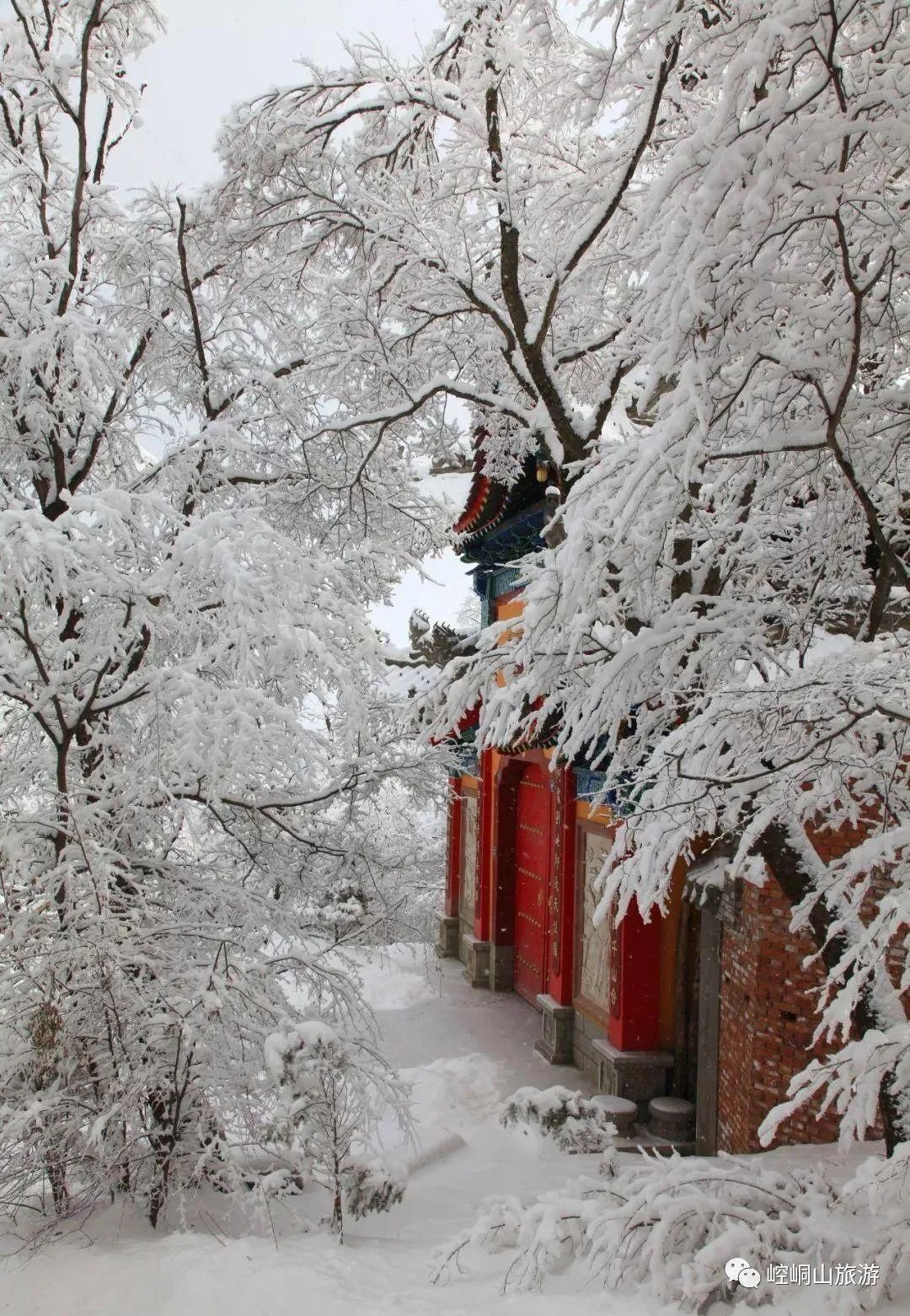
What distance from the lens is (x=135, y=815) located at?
5746mm

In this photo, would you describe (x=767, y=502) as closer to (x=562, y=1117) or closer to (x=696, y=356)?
(x=696, y=356)

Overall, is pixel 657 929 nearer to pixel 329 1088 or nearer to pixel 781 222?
pixel 329 1088

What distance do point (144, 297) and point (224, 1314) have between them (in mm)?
6484

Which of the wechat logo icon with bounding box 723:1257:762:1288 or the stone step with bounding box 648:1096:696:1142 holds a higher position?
the wechat logo icon with bounding box 723:1257:762:1288

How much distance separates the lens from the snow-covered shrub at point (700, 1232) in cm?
339

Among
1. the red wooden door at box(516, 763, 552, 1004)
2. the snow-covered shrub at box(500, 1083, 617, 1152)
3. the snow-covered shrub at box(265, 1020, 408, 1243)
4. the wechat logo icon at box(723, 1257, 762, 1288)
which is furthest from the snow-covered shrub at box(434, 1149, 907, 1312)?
the red wooden door at box(516, 763, 552, 1004)

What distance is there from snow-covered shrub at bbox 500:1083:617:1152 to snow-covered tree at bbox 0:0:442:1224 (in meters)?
2.65

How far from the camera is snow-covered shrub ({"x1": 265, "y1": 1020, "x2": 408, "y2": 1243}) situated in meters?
4.86

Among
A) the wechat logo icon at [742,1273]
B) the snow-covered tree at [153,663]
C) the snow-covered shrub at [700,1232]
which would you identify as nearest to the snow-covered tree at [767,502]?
the snow-covered shrub at [700,1232]

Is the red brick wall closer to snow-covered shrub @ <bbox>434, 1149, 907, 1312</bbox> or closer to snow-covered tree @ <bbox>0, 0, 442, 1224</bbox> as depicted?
snow-covered shrub @ <bbox>434, 1149, 907, 1312</bbox>

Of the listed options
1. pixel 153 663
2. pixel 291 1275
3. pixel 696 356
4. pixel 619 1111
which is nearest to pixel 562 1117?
pixel 619 1111

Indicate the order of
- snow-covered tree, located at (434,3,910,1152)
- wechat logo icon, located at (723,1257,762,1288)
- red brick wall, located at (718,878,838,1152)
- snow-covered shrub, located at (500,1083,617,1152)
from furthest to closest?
snow-covered shrub, located at (500,1083,617,1152) < red brick wall, located at (718,878,838,1152) < wechat logo icon, located at (723,1257,762,1288) < snow-covered tree, located at (434,3,910,1152)

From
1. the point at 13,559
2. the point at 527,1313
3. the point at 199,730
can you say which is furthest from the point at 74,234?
the point at 527,1313

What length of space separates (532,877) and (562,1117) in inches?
215
